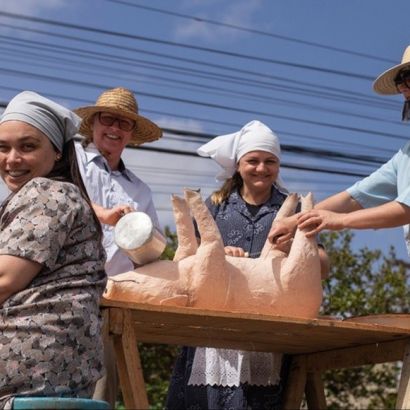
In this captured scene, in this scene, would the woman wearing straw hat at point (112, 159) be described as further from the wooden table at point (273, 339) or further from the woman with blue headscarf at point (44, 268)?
the woman with blue headscarf at point (44, 268)

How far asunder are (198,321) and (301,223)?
2.46 ft

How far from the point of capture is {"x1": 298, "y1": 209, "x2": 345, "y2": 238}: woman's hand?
3855 millimetres

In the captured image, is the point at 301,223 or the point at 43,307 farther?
the point at 301,223

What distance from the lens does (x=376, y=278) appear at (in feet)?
39.3

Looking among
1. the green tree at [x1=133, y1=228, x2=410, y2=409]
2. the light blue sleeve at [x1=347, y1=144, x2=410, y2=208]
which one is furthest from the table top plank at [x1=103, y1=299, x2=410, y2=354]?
the green tree at [x1=133, y1=228, x2=410, y2=409]

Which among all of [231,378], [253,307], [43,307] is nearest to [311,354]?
[231,378]

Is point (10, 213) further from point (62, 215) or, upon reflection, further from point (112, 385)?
point (112, 385)

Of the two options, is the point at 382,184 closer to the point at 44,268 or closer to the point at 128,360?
the point at 128,360

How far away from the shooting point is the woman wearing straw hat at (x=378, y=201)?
384 cm

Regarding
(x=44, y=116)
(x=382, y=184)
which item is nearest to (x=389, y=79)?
(x=382, y=184)

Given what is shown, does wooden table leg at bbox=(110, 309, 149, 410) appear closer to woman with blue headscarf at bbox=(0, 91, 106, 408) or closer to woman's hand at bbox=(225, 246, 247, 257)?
woman with blue headscarf at bbox=(0, 91, 106, 408)

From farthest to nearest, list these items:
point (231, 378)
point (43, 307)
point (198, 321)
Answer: point (231, 378) → point (198, 321) → point (43, 307)

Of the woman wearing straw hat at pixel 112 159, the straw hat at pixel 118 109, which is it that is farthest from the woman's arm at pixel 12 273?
the straw hat at pixel 118 109

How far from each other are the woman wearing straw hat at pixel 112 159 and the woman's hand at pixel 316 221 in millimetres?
936
